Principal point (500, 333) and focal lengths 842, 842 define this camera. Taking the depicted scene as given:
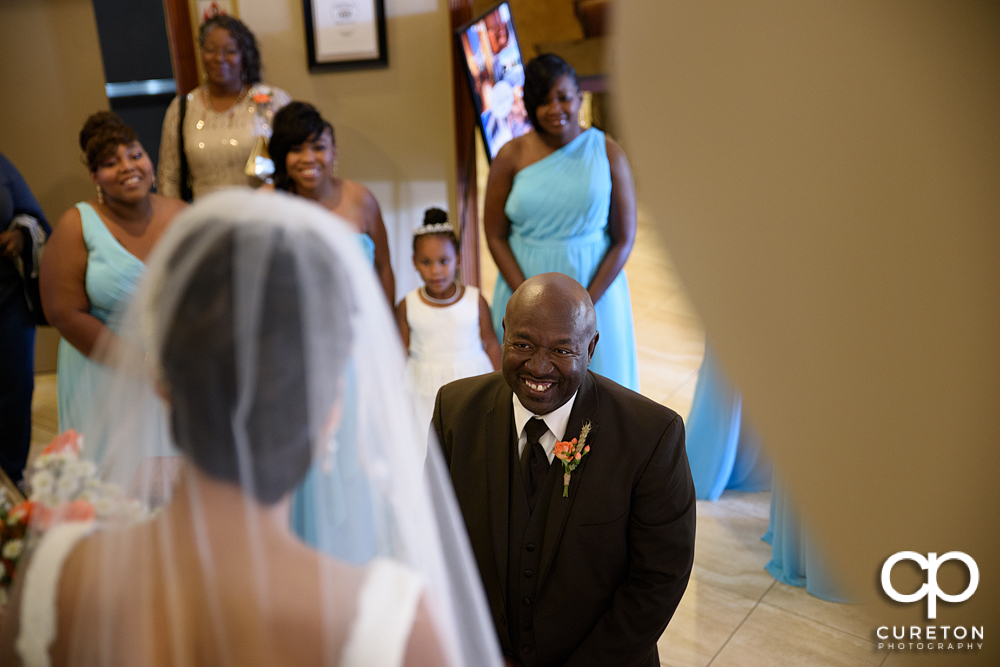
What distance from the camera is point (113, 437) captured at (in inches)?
37.4

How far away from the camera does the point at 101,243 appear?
2.76m

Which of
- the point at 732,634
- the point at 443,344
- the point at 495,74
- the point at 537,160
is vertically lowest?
the point at 732,634

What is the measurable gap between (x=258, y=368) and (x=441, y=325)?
7.94 ft

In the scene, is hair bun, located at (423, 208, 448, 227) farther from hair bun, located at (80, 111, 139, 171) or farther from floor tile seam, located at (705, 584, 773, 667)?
floor tile seam, located at (705, 584, 773, 667)

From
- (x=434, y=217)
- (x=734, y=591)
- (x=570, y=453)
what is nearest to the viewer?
(x=570, y=453)

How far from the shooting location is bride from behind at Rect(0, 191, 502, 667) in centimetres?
74

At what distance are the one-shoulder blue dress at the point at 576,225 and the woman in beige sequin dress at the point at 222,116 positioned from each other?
3.80ft

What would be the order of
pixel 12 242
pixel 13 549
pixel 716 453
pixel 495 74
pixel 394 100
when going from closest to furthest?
pixel 13 549, pixel 12 242, pixel 716 453, pixel 495 74, pixel 394 100

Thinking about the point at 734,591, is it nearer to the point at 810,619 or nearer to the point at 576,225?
the point at 810,619

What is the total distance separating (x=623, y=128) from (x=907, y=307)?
0.11 meters

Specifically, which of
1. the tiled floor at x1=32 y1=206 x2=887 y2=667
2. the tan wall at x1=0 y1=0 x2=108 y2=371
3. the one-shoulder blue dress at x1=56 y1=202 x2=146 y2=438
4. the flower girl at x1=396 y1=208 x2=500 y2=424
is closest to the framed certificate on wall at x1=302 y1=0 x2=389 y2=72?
the tan wall at x1=0 y1=0 x2=108 y2=371

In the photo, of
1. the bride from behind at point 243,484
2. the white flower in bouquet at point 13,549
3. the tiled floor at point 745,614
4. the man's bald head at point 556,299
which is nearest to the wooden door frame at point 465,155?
the tiled floor at point 745,614

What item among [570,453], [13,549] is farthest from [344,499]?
[570,453]

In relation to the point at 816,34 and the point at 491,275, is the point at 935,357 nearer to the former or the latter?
the point at 816,34
